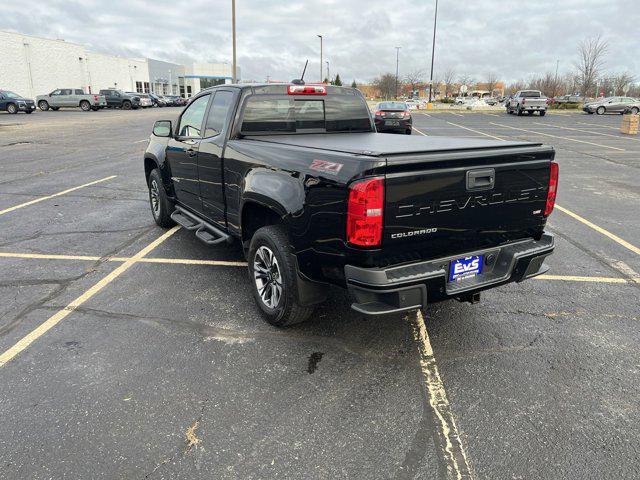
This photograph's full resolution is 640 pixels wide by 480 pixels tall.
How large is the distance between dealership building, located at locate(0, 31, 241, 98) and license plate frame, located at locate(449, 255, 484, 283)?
163 ft

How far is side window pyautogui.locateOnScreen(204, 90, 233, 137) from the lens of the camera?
4523mm

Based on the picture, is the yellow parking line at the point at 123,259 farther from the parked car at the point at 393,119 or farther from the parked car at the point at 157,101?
the parked car at the point at 157,101

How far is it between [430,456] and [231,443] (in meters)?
1.05

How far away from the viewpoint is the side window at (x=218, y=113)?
14.8 ft

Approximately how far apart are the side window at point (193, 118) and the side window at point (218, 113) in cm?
23

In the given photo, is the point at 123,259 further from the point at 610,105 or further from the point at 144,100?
the point at 144,100

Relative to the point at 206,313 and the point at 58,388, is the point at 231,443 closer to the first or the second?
the point at 58,388

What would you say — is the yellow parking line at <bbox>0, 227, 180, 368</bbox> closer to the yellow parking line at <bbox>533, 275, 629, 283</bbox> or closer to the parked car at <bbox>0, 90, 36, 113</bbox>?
the yellow parking line at <bbox>533, 275, 629, 283</bbox>

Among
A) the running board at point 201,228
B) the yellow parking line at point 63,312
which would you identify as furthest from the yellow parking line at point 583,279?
the yellow parking line at point 63,312

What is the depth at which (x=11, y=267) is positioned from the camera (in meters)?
5.08

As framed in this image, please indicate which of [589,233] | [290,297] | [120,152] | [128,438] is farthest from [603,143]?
[128,438]

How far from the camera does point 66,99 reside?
39.9m

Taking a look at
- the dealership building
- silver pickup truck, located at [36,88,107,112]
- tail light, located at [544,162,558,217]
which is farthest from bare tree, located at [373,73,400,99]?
tail light, located at [544,162,558,217]

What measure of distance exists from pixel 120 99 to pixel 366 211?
49125 mm
